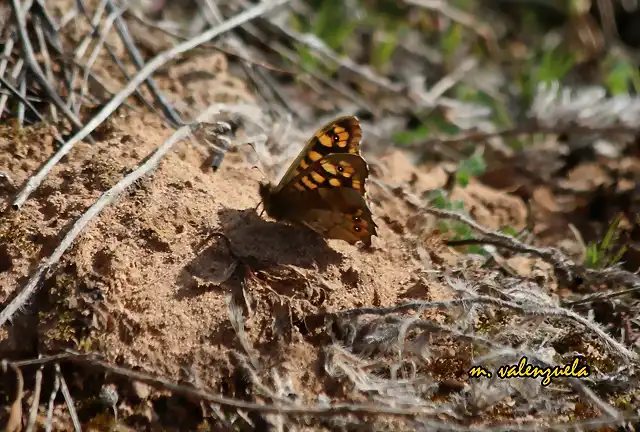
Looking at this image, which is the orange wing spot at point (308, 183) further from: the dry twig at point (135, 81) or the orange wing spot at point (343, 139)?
the dry twig at point (135, 81)

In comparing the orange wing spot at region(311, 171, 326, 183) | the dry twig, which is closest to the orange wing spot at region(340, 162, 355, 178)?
the orange wing spot at region(311, 171, 326, 183)

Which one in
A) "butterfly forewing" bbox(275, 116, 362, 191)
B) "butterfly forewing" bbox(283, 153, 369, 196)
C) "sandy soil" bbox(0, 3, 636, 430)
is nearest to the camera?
"sandy soil" bbox(0, 3, 636, 430)

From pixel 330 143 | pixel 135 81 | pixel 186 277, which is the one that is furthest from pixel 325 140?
pixel 135 81

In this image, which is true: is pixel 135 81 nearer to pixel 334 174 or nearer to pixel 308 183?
pixel 308 183

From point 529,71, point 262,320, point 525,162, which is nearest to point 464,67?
point 529,71

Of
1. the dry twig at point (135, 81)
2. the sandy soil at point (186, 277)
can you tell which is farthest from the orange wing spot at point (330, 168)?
the dry twig at point (135, 81)

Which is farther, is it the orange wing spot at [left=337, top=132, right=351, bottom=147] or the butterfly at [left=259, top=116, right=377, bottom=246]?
the orange wing spot at [left=337, top=132, right=351, bottom=147]

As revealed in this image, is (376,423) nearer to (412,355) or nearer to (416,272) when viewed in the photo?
(412,355)

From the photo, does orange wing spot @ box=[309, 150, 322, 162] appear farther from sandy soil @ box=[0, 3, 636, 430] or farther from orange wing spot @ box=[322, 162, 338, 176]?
sandy soil @ box=[0, 3, 636, 430]
